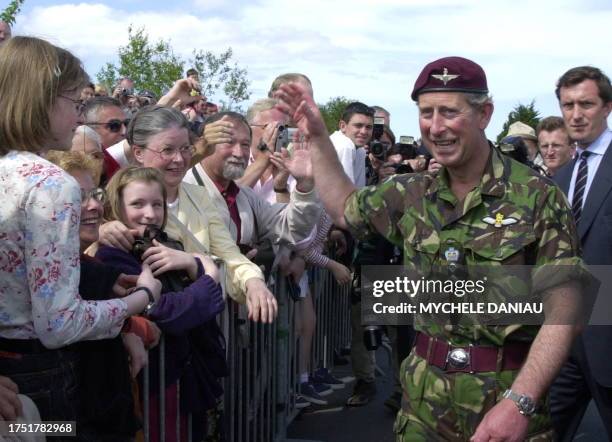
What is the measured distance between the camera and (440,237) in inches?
130

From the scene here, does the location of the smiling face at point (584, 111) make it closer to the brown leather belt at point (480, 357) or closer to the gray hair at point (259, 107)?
the gray hair at point (259, 107)

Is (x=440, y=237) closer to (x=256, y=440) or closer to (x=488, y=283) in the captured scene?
(x=488, y=283)

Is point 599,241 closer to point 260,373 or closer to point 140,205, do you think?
point 260,373

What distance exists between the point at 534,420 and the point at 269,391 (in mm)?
2925

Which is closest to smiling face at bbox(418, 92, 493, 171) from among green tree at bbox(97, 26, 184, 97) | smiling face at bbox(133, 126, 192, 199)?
smiling face at bbox(133, 126, 192, 199)

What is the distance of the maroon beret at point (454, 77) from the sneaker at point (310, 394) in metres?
4.45

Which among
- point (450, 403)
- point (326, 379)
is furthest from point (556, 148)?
point (450, 403)

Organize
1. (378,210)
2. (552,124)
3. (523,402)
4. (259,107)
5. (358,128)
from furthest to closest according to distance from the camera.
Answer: (358,128) < (552,124) < (259,107) < (378,210) < (523,402)

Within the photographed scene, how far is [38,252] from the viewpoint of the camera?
2586 millimetres

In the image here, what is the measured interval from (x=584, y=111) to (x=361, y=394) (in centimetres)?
324

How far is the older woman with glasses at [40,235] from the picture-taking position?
2592 mm


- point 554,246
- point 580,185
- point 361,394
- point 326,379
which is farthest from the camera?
point 326,379

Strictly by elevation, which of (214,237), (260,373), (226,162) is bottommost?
(260,373)

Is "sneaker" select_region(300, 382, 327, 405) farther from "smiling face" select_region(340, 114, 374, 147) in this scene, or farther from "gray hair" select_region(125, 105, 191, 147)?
"gray hair" select_region(125, 105, 191, 147)
